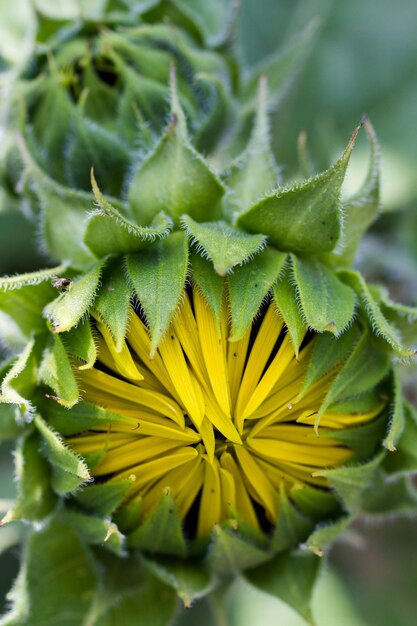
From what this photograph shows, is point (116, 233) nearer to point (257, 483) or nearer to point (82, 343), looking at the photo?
point (82, 343)

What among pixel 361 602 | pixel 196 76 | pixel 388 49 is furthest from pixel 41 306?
pixel 388 49

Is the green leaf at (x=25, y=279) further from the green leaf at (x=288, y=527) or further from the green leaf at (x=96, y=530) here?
the green leaf at (x=288, y=527)

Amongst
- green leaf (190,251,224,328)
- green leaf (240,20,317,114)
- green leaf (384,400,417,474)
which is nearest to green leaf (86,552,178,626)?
green leaf (384,400,417,474)

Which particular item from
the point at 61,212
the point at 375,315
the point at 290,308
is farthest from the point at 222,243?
the point at 61,212

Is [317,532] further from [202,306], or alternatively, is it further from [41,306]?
[41,306]

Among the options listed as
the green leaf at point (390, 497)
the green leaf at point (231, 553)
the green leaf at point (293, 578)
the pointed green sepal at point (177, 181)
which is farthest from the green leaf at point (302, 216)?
the green leaf at point (293, 578)
